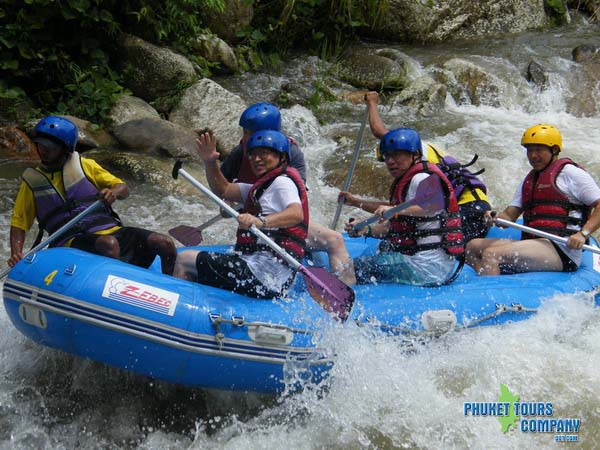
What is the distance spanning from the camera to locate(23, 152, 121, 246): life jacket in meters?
4.20

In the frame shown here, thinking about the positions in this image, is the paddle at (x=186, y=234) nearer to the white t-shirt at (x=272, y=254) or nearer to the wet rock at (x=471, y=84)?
the white t-shirt at (x=272, y=254)

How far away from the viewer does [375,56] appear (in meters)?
10.9

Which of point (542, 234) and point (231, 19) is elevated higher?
point (542, 234)

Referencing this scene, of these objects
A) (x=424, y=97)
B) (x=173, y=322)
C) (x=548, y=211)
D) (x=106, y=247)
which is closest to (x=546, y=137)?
(x=548, y=211)

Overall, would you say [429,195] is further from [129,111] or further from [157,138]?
[129,111]

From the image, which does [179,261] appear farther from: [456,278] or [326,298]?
[456,278]

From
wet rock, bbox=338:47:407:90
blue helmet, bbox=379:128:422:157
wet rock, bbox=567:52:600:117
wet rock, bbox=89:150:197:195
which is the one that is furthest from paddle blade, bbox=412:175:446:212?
wet rock, bbox=567:52:600:117

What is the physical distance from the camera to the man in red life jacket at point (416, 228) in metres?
4.34

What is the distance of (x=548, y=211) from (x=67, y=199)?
321 centimetres

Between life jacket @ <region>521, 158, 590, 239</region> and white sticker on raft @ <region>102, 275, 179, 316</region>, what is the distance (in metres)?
2.66

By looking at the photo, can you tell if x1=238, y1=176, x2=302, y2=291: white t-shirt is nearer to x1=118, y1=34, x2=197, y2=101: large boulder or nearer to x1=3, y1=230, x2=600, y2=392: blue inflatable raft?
x1=3, y1=230, x2=600, y2=392: blue inflatable raft

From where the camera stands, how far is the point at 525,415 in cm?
399

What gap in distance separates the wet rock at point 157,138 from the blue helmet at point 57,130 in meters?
3.38

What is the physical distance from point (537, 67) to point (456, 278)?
7.30 metres
